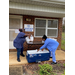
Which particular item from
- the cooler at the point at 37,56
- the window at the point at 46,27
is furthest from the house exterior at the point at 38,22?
the cooler at the point at 37,56

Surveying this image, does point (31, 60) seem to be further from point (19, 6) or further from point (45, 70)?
point (19, 6)

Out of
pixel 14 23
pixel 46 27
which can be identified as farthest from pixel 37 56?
pixel 14 23

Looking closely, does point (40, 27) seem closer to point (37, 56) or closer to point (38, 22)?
point (38, 22)

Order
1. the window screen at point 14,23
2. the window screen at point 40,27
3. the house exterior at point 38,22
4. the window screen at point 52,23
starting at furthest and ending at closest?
the window screen at point 52,23 < the window screen at point 40,27 < the window screen at point 14,23 < the house exterior at point 38,22

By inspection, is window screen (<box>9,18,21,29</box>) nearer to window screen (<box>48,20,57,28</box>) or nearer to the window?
the window

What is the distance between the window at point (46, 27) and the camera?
18.1ft

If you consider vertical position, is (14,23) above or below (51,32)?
above

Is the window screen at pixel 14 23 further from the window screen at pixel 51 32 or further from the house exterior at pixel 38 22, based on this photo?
the window screen at pixel 51 32

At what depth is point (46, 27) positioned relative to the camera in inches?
223

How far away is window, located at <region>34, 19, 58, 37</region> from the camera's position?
18.1 ft

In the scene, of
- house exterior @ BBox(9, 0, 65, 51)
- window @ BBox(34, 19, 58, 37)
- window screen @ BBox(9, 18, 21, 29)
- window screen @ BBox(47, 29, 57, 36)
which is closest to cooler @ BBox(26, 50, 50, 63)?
house exterior @ BBox(9, 0, 65, 51)
